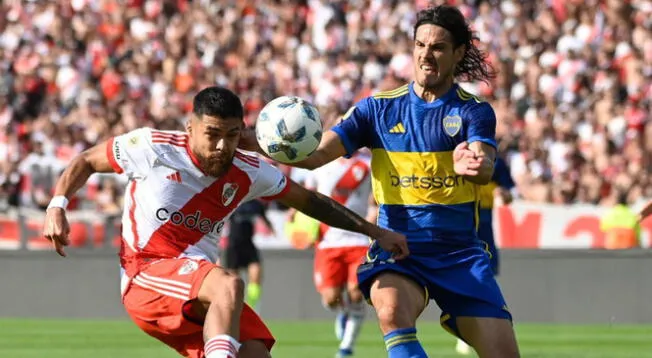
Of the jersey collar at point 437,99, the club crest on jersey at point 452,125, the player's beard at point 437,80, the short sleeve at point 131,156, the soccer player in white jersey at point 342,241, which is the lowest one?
the soccer player in white jersey at point 342,241

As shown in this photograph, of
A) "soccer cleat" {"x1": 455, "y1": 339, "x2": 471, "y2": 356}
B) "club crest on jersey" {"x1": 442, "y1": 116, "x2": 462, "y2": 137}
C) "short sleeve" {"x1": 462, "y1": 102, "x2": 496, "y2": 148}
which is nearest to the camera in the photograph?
"short sleeve" {"x1": 462, "y1": 102, "x2": 496, "y2": 148}

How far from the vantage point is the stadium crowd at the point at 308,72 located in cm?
2155

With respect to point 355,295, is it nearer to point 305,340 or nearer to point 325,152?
point 305,340

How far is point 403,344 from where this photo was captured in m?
7.73

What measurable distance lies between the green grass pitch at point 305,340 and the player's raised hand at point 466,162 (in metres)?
6.89

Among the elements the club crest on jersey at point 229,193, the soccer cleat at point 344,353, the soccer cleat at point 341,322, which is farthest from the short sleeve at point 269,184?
the soccer cleat at point 341,322

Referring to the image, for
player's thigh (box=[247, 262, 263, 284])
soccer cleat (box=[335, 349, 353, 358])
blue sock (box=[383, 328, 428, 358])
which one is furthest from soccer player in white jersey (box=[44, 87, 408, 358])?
player's thigh (box=[247, 262, 263, 284])

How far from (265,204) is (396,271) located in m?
12.5

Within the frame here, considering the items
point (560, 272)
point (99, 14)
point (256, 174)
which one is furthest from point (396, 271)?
point (99, 14)

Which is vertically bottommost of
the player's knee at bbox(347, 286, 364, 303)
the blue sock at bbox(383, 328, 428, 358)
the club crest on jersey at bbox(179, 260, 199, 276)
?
the player's knee at bbox(347, 286, 364, 303)

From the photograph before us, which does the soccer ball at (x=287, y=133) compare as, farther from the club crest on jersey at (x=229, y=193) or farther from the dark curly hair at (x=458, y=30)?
the dark curly hair at (x=458, y=30)

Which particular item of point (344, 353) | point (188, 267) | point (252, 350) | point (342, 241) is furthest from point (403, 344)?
point (342, 241)

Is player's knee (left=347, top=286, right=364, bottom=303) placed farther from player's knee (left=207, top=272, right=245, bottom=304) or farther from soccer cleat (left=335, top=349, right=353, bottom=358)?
player's knee (left=207, top=272, right=245, bottom=304)

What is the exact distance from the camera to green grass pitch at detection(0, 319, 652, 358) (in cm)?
1480
